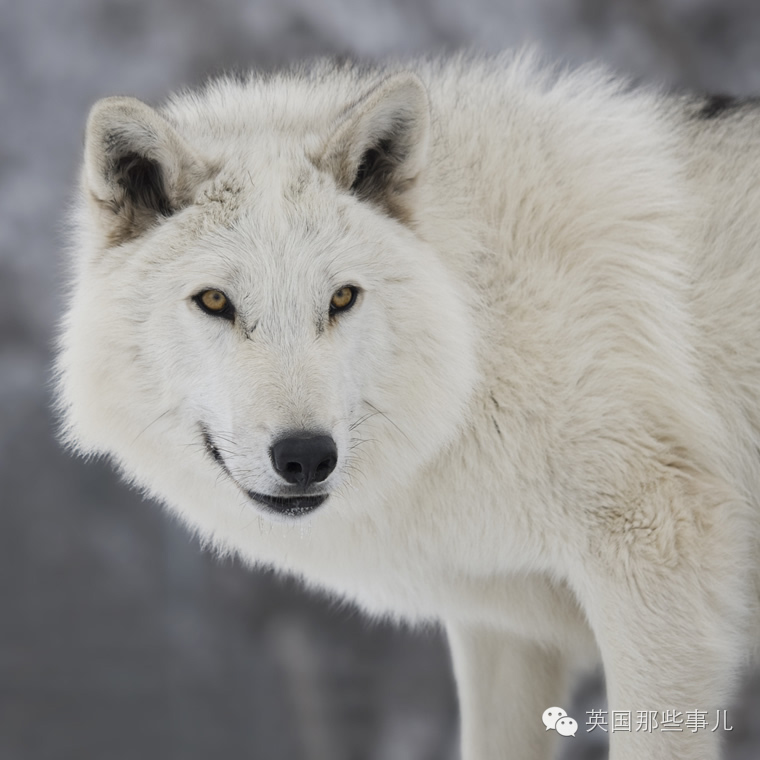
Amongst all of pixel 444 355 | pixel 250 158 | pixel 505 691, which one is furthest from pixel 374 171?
pixel 505 691

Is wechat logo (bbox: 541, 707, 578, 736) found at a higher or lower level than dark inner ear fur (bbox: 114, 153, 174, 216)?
lower

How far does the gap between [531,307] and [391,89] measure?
0.63 metres

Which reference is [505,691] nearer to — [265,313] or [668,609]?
[668,609]

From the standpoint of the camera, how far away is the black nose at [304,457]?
218 centimetres

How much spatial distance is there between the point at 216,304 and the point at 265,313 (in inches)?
5.1

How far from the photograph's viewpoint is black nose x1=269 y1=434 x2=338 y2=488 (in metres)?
2.18

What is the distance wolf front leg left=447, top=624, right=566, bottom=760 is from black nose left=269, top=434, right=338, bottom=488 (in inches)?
48.0

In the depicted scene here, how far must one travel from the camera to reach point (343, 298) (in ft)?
7.86

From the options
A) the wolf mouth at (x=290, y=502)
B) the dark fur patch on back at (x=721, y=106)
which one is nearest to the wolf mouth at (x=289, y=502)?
the wolf mouth at (x=290, y=502)

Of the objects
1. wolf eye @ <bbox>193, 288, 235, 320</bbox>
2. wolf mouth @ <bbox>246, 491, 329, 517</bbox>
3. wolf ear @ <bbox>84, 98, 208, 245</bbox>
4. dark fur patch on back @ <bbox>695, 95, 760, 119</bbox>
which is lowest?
wolf mouth @ <bbox>246, 491, 329, 517</bbox>

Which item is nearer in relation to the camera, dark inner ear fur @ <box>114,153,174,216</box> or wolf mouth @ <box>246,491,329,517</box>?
wolf mouth @ <box>246,491,329,517</box>

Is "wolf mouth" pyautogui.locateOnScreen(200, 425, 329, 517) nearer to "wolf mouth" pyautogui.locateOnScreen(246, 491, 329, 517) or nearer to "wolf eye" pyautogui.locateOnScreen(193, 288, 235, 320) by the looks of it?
"wolf mouth" pyautogui.locateOnScreen(246, 491, 329, 517)

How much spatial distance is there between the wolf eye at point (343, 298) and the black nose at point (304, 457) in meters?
0.33

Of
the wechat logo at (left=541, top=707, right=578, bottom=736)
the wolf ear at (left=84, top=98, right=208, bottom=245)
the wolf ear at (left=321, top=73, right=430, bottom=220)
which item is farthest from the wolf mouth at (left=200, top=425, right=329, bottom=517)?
the wechat logo at (left=541, top=707, right=578, bottom=736)
